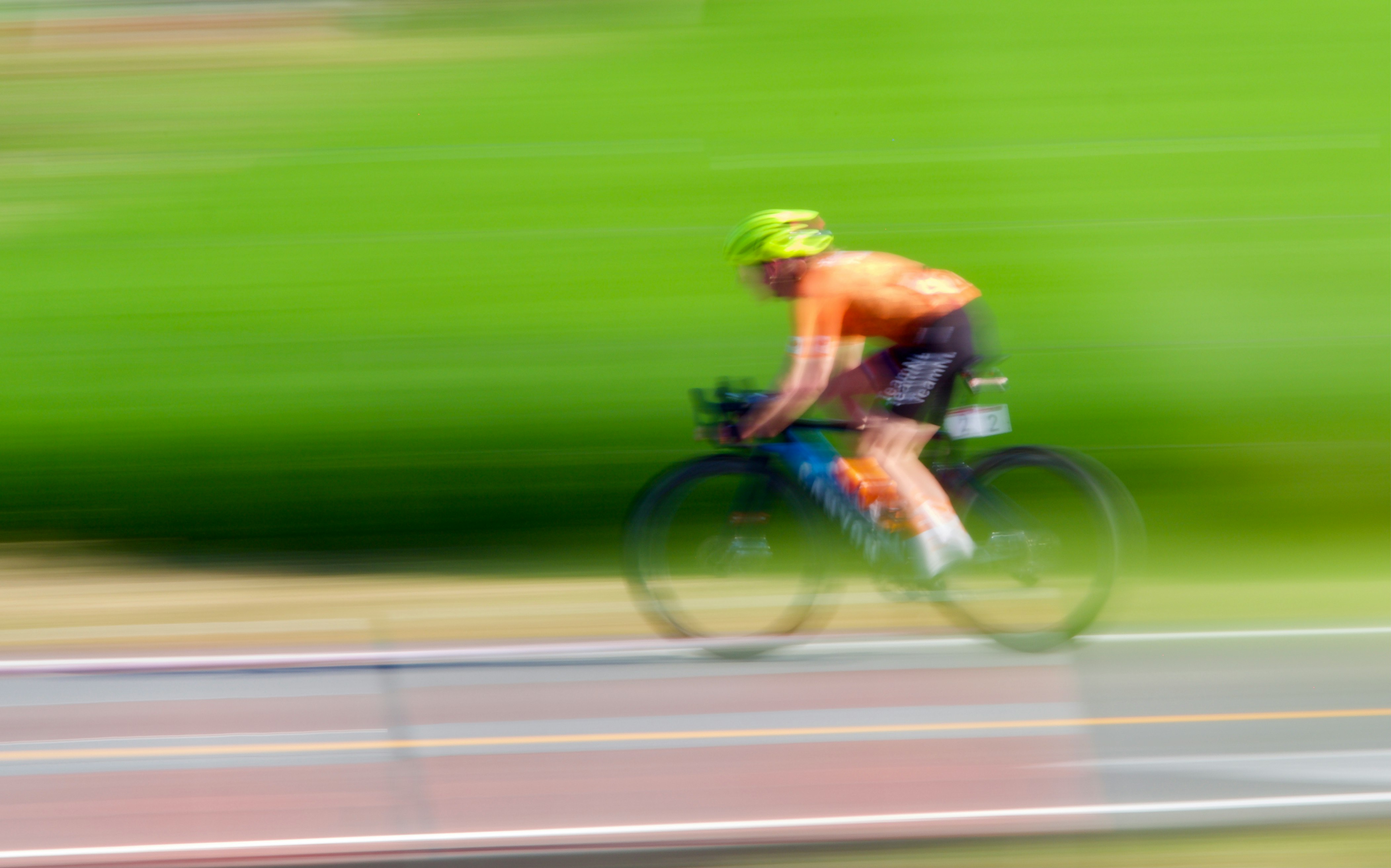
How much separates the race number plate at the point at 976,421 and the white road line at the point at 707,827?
161 centimetres

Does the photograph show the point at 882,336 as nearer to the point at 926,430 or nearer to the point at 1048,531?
the point at 926,430

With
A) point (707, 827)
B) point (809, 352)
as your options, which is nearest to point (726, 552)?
point (809, 352)

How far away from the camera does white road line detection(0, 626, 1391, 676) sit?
520cm

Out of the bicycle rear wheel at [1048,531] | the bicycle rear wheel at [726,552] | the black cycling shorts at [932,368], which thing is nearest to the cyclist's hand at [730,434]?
the bicycle rear wheel at [726,552]

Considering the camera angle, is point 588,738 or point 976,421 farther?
point 976,421

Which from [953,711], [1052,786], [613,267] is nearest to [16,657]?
[953,711]

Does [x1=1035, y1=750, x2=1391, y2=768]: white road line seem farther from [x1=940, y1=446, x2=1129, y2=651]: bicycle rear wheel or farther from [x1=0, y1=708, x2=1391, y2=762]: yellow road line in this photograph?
[x1=940, y1=446, x2=1129, y2=651]: bicycle rear wheel

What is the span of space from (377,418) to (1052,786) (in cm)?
551

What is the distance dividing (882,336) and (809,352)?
292mm

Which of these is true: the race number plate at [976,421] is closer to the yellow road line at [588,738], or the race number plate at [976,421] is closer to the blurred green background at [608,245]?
the yellow road line at [588,738]

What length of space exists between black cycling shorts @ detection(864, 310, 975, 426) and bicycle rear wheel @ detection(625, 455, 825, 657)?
519mm

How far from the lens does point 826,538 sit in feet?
17.7

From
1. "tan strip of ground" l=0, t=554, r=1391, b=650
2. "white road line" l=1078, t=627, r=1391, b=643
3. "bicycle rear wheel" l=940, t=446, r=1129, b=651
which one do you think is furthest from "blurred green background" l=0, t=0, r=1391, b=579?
"bicycle rear wheel" l=940, t=446, r=1129, b=651

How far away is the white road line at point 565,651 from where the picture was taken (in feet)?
17.1
